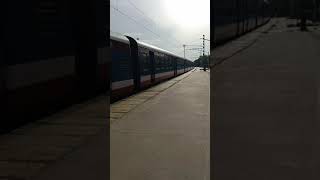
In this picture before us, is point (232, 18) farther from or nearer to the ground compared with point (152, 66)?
farther from the ground

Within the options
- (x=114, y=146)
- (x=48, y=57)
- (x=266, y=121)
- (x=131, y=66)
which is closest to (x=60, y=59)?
(x=48, y=57)

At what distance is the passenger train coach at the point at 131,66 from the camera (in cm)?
1897

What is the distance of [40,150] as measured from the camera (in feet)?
31.3

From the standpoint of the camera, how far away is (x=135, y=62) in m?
22.6

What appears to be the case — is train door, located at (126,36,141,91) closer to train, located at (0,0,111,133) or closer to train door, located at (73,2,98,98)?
train, located at (0,0,111,133)

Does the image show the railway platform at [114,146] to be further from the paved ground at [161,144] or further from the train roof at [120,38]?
the train roof at [120,38]

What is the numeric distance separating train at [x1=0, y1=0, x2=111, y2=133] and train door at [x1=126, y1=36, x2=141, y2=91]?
4.18ft

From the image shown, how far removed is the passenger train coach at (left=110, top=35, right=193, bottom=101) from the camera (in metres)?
19.0

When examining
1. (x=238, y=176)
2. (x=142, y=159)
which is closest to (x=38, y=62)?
(x=142, y=159)

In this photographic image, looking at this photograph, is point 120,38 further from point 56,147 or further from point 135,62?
point 56,147

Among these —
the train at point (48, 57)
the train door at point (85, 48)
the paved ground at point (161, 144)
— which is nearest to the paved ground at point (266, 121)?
the paved ground at point (161, 144)

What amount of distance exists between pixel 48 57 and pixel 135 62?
783 centimetres

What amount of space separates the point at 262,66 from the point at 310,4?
33.4 metres

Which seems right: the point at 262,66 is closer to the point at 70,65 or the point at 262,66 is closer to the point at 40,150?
the point at 70,65
